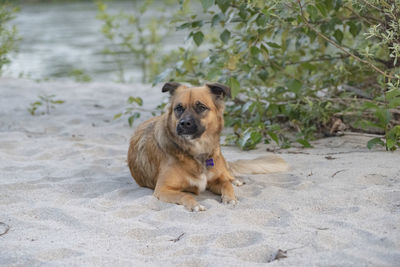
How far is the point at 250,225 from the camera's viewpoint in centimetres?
351

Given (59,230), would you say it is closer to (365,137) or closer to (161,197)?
(161,197)

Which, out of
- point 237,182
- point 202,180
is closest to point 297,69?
point 237,182

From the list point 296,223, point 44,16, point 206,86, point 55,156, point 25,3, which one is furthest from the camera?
point 25,3

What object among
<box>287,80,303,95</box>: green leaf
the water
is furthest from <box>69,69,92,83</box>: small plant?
<box>287,80,303,95</box>: green leaf

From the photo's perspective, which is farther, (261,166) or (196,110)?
(261,166)

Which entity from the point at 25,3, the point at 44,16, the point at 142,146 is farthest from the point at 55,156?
the point at 25,3

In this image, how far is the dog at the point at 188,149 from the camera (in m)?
4.41

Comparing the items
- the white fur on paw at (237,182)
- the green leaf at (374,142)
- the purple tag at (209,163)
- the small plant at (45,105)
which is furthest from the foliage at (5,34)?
the green leaf at (374,142)

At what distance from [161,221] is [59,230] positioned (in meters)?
0.70

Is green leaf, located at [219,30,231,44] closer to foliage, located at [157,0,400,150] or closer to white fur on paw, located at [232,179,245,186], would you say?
foliage, located at [157,0,400,150]

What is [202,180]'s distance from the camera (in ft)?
14.8

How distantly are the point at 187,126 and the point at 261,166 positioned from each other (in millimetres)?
Answer: 1022

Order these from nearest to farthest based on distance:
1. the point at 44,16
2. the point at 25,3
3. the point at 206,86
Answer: the point at 206,86, the point at 44,16, the point at 25,3

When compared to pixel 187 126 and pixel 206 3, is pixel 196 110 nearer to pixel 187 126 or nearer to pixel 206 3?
pixel 187 126
